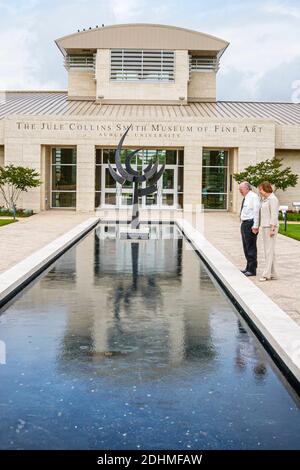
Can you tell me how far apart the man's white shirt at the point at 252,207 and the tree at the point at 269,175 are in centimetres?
1861

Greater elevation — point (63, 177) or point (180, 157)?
point (180, 157)

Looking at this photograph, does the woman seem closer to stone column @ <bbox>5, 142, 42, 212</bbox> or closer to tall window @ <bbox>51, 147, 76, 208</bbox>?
stone column @ <bbox>5, 142, 42, 212</bbox>

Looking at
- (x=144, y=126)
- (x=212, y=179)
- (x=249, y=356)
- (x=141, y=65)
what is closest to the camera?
(x=249, y=356)

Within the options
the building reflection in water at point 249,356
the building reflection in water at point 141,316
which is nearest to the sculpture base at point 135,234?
the building reflection in water at point 141,316

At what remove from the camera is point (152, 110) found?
124 feet

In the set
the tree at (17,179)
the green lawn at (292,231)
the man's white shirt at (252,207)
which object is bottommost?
the green lawn at (292,231)

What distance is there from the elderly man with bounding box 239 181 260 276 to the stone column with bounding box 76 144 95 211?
893 inches

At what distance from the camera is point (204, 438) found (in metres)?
4.81

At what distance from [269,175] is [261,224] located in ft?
→ 65.2

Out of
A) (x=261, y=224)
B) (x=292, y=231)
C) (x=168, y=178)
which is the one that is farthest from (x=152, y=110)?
(x=261, y=224)

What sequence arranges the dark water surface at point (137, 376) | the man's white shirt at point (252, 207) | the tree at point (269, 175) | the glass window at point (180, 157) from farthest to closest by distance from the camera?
the glass window at point (180, 157) → the tree at point (269, 175) → the man's white shirt at point (252, 207) → the dark water surface at point (137, 376)

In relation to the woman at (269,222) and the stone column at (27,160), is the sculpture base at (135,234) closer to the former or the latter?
the woman at (269,222)

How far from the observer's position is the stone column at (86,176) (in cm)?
3472

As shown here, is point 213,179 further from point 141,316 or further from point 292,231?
point 141,316
